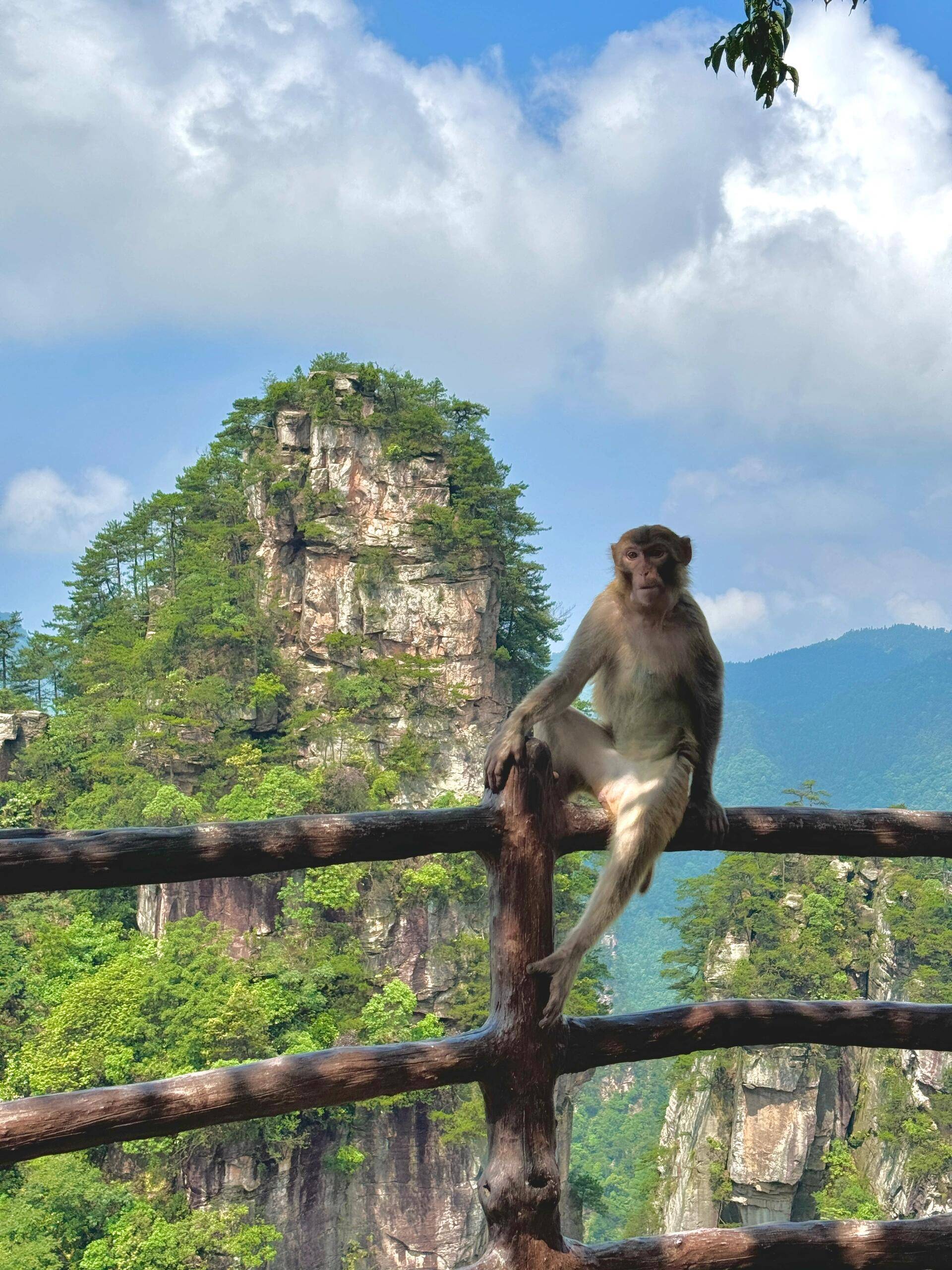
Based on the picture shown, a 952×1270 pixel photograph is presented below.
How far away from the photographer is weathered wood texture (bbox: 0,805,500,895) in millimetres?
1627

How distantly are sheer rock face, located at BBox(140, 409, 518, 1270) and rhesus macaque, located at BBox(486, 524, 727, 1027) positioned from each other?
20201 millimetres

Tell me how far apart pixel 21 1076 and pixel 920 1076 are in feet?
57.4

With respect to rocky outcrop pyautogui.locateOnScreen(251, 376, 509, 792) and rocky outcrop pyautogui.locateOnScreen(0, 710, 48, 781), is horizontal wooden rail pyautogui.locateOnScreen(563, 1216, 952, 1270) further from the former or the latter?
rocky outcrop pyautogui.locateOnScreen(0, 710, 48, 781)

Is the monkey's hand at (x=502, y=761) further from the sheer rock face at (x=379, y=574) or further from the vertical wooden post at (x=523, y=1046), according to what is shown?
the sheer rock face at (x=379, y=574)

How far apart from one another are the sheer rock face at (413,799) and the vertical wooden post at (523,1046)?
20.6 meters

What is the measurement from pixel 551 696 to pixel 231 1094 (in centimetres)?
119

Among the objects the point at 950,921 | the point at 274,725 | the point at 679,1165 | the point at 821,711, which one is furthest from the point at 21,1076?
the point at 821,711

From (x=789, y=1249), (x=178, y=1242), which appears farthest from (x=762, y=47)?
(x=178, y=1242)

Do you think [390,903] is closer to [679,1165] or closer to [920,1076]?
[679,1165]

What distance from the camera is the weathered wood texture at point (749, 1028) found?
1966mm

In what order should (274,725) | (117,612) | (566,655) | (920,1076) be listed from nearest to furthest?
(566,655) → (920,1076) → (274,725) → (117,612)

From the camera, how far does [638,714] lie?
2.77 m

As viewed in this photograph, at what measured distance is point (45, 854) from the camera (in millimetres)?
1622

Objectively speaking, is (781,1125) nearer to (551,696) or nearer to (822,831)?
(551,696)
